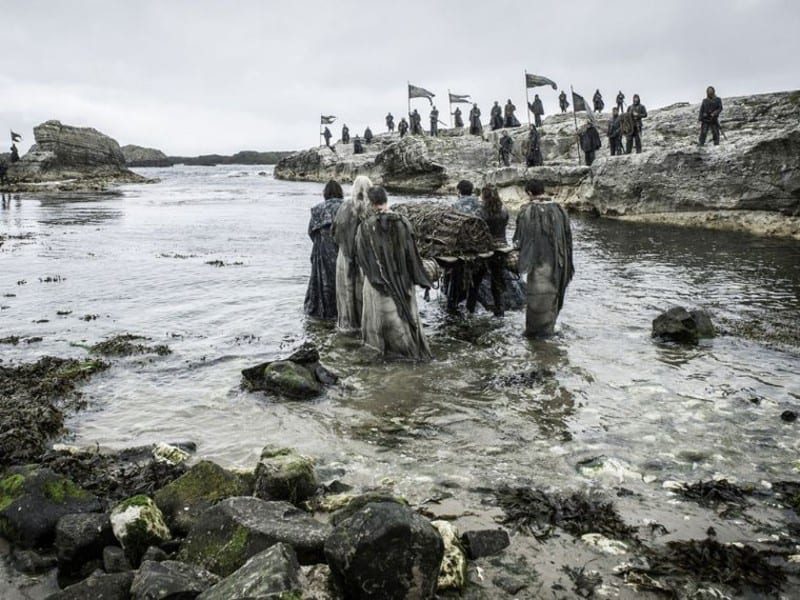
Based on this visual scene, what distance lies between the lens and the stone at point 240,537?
139 inches

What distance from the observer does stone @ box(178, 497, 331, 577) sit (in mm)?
3541

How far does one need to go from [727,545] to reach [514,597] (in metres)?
1.41

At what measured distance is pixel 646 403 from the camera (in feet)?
20.8

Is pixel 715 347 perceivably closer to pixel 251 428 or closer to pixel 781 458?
pixel 781 458

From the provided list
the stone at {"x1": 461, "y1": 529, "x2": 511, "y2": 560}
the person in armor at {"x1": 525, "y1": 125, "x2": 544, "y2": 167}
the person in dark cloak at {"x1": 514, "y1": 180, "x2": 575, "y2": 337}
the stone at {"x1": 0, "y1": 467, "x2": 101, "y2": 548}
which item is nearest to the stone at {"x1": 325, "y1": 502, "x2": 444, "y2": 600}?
the stone at {"x1": 461, "y1": 529, "x2": 511, "y2": 560}

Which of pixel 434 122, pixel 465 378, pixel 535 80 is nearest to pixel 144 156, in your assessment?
pixel 434 122

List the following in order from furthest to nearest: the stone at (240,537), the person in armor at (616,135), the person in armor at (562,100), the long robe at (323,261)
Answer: the person in armor at (562,100), the person in armor at (616,135), the long robe at (323,261), the stone at (240,537)

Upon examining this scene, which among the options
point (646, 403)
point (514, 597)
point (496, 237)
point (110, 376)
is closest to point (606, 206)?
point (496, 237)

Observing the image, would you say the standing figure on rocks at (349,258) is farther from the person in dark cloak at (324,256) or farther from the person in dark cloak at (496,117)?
the person in dark cloak at (496,117)

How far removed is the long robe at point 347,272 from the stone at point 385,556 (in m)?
5.86

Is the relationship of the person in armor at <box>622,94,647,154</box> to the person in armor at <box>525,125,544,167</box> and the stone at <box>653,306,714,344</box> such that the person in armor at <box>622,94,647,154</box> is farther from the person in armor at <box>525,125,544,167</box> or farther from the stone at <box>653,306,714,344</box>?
the stone at <box>653,306,714,344</box>

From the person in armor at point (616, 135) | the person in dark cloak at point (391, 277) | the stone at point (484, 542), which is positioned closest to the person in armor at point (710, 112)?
Answer: the person in armor at point (616, 135)

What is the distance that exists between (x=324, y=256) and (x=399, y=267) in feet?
8.59

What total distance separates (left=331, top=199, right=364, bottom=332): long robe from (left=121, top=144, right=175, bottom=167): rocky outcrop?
506 ft
